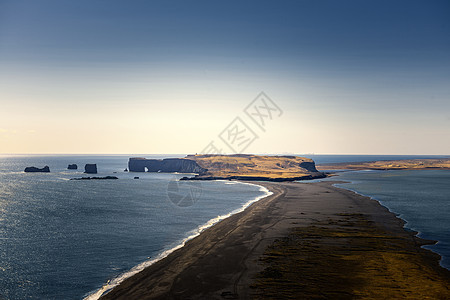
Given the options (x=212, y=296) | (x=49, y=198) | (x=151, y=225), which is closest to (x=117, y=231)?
(x=151, y=225)

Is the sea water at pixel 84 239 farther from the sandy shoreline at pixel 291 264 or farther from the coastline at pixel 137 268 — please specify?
the sandy shoreline at pixel 291 264

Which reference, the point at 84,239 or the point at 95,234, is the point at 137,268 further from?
the point at 95,234

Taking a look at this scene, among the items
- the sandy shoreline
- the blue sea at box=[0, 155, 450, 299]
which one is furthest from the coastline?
the sandy shoreline

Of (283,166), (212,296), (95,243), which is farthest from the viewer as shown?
(283,166)

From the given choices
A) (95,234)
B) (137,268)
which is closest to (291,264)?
(137,268)

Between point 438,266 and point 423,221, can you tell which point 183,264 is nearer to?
point 438,266

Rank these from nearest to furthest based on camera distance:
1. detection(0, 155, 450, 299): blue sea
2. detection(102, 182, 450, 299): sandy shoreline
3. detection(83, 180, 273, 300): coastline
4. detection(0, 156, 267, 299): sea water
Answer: detection(102, 182, 450, 299): sandy shoreline < detection(83, 180, 273, 300): coastline < detection(0, 156, 267, 299): sea water < detection(0, 155, 450, 299): blue sea

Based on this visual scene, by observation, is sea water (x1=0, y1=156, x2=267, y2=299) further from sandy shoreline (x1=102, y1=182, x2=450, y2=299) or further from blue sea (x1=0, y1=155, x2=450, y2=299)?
sandy shoreline (x1=102, y1=182, x2=450, y2=299)

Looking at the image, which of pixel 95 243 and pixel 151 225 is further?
pixel 151 225
